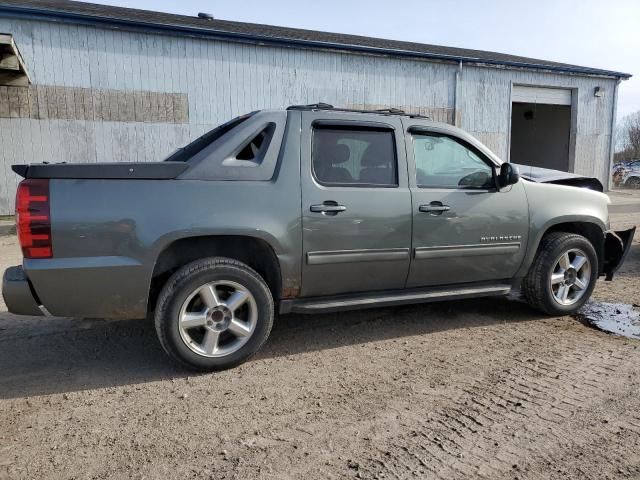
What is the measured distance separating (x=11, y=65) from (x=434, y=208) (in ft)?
30.2

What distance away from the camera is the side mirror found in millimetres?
4078

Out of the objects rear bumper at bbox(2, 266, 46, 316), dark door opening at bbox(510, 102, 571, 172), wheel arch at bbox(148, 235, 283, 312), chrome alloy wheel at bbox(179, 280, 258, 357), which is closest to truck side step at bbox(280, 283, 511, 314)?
wheel arch at bbox(148, 235, 283, 312)

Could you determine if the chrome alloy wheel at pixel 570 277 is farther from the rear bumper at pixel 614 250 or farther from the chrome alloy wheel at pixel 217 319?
the chrome alloy wheel at pixel 217 319

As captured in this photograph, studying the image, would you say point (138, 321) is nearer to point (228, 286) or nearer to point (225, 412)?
point (228, 286)

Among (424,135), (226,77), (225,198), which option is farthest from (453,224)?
(226,77)

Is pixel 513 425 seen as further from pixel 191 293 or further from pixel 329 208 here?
pixel 191 293

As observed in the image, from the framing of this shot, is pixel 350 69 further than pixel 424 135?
Yes

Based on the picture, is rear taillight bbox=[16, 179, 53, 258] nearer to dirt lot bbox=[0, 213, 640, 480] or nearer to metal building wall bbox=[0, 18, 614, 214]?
dirt lot bbox=[0, 213, 640, 480]

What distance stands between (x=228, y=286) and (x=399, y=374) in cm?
136

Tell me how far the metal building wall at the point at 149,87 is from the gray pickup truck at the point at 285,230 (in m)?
8.14

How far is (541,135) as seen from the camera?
21.0 metres

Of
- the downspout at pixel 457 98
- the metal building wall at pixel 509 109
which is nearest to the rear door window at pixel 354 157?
the downspout at pixel 457 98

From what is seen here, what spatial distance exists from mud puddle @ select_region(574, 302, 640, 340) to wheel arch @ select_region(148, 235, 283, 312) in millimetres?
3017

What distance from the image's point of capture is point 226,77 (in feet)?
40.3
